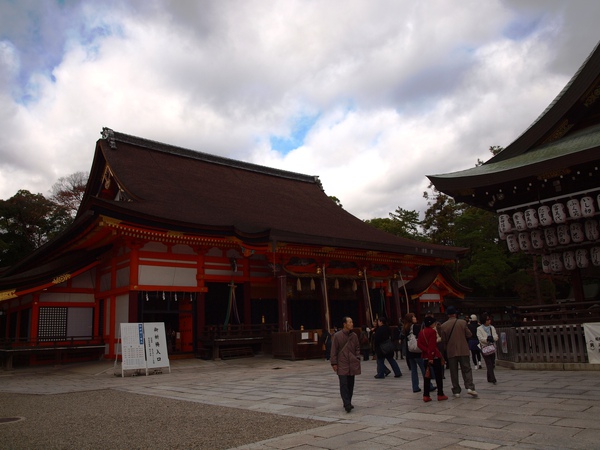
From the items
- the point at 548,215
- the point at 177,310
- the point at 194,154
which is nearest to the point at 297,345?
the point at 177,310

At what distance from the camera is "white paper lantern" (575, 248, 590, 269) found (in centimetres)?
1154

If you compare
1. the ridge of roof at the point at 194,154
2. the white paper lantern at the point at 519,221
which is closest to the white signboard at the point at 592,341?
Answer: the white paper lantern at the point at 519,221

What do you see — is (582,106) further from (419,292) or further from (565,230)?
(419,292)

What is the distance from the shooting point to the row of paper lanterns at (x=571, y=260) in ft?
37.3

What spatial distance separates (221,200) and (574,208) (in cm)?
1356

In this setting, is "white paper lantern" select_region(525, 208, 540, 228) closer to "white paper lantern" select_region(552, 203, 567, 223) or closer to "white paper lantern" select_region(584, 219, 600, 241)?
"white paper lantern" select_region(552, 203, 567, 223)

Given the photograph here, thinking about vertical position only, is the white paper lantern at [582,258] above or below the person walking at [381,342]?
above

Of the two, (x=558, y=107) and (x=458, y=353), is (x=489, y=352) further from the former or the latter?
(x=558, y=107)

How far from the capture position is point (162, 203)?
16.7m

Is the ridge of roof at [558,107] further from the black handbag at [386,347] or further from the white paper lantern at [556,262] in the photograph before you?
the black handbag at [386,347]

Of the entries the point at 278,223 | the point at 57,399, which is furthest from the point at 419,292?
the point at 57,399

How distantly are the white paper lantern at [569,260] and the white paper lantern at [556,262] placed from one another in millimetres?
174

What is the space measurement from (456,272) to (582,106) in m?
21.6

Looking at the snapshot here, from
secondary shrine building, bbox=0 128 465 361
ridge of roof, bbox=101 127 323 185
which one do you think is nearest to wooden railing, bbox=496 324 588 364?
secondary shrine building, bbox=0 128 465 361
